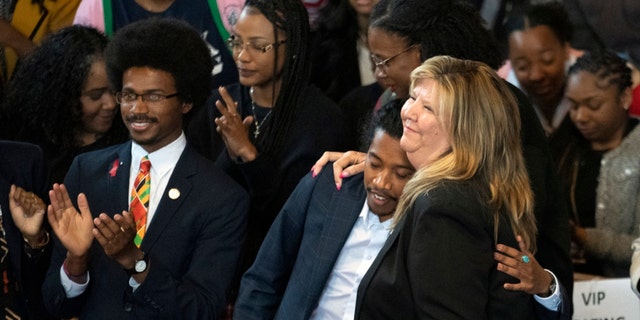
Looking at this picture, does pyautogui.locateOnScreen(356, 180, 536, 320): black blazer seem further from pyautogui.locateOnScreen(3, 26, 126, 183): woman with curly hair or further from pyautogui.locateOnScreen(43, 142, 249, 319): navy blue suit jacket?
pyautogui.locateOnScreen(3, 26, 126, 183): woman with curly hair

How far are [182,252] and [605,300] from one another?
6.00 ft

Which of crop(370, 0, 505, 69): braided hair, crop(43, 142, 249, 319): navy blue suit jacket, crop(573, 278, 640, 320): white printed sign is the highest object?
crop(370, 0, 505, 69): braided hair

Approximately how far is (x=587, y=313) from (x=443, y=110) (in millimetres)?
1941

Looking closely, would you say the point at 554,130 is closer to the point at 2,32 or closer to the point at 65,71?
the point at 65,71

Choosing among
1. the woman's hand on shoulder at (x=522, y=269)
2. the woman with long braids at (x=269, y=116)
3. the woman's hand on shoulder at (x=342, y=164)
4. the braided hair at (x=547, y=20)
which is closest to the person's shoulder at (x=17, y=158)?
the woman with long braids at (x=269, y=116)

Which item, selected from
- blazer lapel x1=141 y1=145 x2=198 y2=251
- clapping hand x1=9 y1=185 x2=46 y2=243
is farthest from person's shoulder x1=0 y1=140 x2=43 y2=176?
blazer lapel x1=141 y1=145 x2=198 y2=251

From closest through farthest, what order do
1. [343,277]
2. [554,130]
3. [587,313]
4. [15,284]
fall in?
[343,277] → [15,284] → [587,313] → [554,130]

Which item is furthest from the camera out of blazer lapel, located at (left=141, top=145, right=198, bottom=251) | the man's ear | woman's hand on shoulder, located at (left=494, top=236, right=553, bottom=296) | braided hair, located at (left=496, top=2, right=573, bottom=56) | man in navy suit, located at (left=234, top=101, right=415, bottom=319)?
braided hair, located at (left=496, top=2, right=573, bottom=56)

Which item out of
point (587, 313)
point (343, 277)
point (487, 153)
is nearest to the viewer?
point (487, 153)

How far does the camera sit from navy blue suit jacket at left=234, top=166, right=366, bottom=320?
13.6ft

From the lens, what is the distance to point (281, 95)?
5.16 metres

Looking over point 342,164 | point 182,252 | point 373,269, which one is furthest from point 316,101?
point 373,269

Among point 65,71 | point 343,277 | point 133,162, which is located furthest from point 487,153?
point 65,71

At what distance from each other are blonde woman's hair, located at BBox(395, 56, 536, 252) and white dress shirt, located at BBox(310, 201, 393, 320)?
21.8 inches
